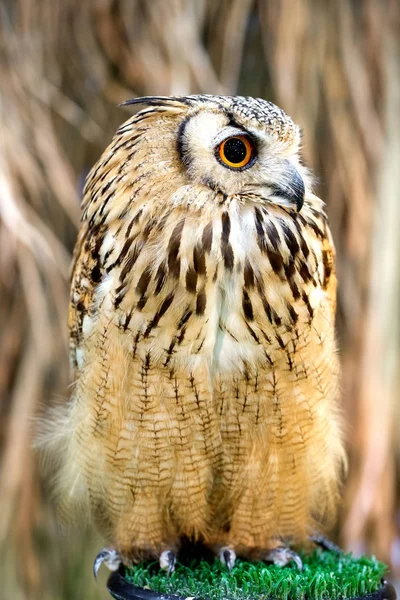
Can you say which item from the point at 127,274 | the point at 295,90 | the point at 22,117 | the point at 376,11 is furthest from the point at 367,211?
the point at 127,274

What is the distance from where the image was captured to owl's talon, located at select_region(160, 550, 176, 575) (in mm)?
1710

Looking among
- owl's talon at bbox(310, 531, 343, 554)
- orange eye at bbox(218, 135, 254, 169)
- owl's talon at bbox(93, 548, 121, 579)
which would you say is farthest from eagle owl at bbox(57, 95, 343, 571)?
owl's talon at bbox(310, 531, 343, 554)

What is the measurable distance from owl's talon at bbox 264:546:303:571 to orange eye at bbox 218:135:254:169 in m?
0.95

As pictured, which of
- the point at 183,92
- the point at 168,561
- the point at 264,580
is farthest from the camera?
the point at 183,92

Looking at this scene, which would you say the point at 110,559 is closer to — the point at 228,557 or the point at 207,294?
the point at 228,557

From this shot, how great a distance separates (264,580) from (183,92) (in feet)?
5.67

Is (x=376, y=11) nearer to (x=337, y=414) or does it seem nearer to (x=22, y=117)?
(x=22, y=117)

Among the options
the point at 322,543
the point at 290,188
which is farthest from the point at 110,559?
the point at 290,188

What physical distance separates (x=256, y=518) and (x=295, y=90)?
5.47ft

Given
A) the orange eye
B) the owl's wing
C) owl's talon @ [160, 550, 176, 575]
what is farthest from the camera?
owl's talon @ [160, 550, 176, 575]

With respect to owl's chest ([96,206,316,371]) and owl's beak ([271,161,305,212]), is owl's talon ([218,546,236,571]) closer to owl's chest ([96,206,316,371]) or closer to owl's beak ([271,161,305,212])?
owl's chest ([96,206,316,371])

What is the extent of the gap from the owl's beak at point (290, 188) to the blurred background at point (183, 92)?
3.99 ft

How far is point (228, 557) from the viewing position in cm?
174

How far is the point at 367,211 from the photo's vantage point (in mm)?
A: 2756
